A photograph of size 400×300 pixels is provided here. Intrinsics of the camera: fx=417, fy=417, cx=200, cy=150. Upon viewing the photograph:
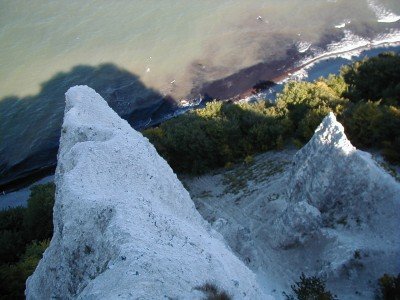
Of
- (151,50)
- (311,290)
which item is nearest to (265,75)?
(151,50)

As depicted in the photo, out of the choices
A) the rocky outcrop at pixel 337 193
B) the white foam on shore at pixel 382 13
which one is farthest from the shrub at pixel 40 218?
the white foam on shore at pixel 382 13

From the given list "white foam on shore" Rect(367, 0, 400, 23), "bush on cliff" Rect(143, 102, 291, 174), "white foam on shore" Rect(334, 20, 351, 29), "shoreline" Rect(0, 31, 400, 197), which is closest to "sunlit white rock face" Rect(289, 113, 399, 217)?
"bush on cliff" Rect(143, 102, 291, 174)

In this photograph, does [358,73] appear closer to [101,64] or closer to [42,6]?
[101,64]

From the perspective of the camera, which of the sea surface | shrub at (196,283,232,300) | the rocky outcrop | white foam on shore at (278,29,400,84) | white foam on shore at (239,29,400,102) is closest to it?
shrub at (196,283,232,300)

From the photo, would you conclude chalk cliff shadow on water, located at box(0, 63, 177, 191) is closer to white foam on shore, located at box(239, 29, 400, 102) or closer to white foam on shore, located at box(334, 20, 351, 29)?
white foam on shore, located at box(239, 29, 400, 102)

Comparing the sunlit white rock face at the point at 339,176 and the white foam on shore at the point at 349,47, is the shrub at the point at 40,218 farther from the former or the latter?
the white foam on shore at the point at 349,47

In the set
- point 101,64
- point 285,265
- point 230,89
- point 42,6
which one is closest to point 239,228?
point 285,265

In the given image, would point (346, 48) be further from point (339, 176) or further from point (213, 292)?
point (213, 292)
